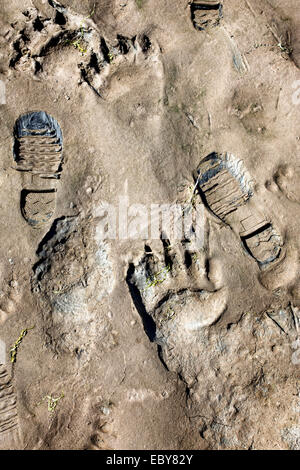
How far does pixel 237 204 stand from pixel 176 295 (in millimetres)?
1544

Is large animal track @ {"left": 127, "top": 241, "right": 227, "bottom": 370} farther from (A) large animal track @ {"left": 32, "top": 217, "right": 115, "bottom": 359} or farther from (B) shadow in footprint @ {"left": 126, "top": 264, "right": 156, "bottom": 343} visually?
(A) large animal track @ {"left": 32, "top": 217, "right": 115, "bottom": 359}

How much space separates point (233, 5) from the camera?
559 cm

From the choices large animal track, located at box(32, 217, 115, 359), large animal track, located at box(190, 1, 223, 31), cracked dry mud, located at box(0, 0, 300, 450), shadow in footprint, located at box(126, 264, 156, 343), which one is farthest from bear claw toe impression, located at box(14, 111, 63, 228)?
large animal track, located at box(190, 1, 223, 31)

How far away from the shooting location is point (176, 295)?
550cm

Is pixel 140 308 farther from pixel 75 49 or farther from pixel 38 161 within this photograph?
pixel 75 49

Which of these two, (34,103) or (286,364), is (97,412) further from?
(34,103)

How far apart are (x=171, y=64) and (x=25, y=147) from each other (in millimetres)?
2389

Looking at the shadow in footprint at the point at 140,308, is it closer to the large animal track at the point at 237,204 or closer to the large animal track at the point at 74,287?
the large animal track at the point at 74,287

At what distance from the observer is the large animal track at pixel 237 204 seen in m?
5.53

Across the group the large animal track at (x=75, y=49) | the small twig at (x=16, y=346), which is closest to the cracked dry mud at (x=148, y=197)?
the large animal track at (x=75, y=49)

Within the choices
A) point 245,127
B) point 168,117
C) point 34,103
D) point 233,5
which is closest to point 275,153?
point 245,127

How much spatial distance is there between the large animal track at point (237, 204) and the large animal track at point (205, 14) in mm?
1819

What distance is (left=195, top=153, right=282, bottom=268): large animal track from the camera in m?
5.53

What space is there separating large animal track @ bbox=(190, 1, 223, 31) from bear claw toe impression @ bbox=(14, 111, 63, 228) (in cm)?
245
